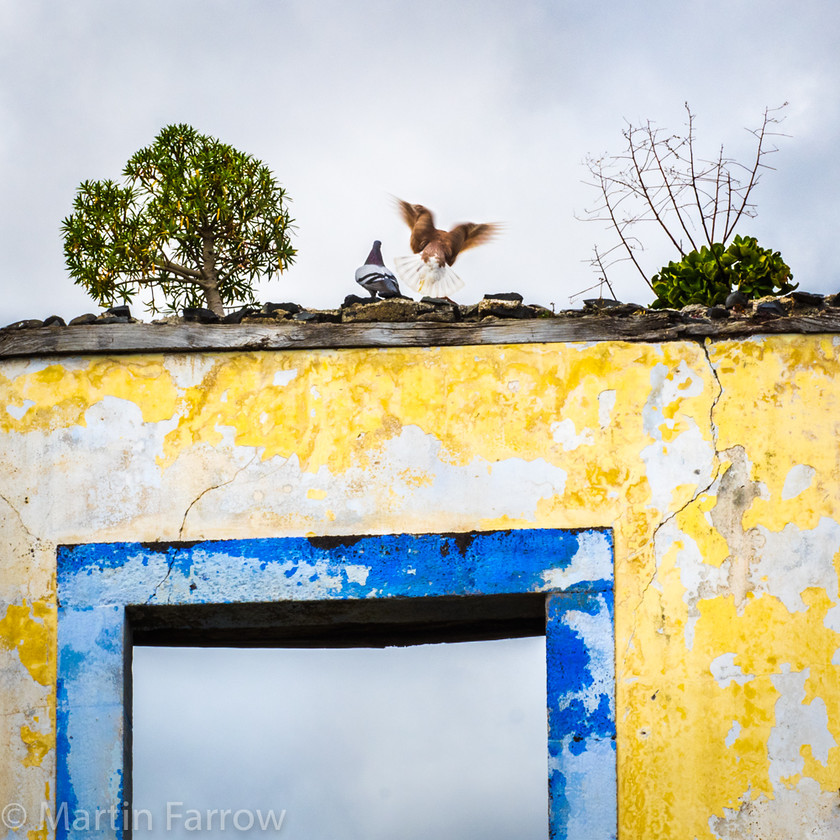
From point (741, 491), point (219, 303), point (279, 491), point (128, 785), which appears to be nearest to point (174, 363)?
point (279, 491)

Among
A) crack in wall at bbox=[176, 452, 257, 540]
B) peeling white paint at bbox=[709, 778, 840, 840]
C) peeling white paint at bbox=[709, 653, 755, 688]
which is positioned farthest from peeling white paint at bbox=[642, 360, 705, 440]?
crack in wall at bbox=[176, 452, 257, 540]

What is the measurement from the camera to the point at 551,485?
4.15 metres

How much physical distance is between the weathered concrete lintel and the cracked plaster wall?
0.14 feet

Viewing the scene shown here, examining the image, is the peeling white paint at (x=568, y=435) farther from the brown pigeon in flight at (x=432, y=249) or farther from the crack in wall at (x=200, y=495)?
the brown pigeon in flight at (x=432, y=249)

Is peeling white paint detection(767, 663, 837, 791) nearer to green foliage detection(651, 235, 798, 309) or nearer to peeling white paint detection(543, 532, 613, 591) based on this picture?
peeling white paint detection(543, 532, 613, 591)

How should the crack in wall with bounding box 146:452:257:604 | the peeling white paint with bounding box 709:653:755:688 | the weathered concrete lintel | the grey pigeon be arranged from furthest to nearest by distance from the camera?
the grey pigeon, the weathered concrete lintel, the crack in wall with bounding box 146:452:257:604, the peeling white paint with bounding box 709:653:755:688

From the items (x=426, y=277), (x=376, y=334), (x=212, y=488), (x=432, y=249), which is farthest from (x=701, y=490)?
(x=432, y=249)

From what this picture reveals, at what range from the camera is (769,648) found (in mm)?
3996

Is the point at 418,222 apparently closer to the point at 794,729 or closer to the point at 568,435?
the point at 568,435

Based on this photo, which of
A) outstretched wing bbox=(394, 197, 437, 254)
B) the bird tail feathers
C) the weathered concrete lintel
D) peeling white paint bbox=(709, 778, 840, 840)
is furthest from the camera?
outstretched wing bbox=(394, 197, 437, 254)

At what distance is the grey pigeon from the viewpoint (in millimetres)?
4602

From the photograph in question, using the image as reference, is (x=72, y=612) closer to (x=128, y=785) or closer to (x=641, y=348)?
(x=128, y=785)

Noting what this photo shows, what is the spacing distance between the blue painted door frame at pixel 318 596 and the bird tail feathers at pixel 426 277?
5.95ft

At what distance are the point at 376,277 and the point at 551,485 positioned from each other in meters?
1.23
